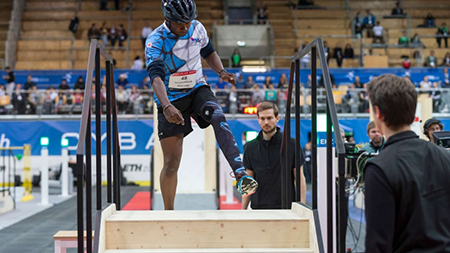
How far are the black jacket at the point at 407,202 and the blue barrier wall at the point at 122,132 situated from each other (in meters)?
12.1

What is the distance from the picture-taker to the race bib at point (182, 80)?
363 cm

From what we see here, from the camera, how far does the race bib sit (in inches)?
143

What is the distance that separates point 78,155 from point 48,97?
40.4 feet

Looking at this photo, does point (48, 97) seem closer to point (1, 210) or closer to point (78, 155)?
point (1, 210)

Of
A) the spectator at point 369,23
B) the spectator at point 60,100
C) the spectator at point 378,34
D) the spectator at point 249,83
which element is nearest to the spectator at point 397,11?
the spectator at point 369,23

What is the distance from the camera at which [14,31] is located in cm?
2073

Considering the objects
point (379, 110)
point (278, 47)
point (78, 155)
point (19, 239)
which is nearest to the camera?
point (379, 110)

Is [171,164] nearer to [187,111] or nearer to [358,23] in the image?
[187,111]

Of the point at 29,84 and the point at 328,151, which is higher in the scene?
the point at 29,84

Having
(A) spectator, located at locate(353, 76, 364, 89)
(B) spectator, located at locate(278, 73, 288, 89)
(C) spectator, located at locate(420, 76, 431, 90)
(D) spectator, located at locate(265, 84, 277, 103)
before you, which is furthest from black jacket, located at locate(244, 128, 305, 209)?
(C) spectator, located at locate(420, 76, 431, 90)

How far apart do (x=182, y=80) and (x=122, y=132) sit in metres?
10.8

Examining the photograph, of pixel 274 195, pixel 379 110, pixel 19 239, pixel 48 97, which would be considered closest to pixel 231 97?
pixel 48 97

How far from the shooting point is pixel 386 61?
736 inches

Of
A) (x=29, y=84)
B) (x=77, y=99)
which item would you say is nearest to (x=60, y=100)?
(x=77, y=99)
